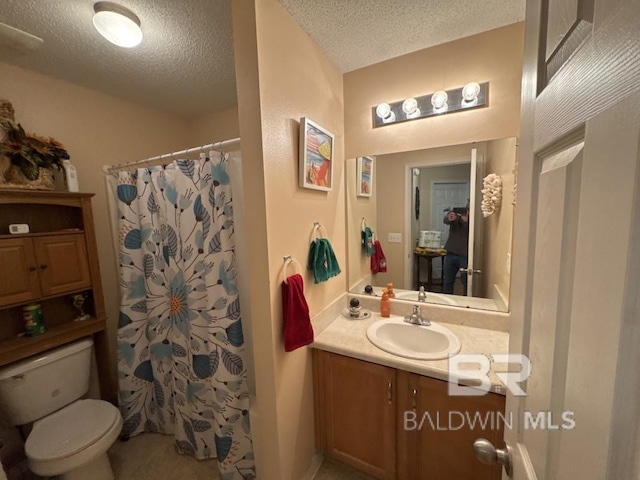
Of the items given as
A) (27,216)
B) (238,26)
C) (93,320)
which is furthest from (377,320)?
(27,216)

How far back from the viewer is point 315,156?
138 cm

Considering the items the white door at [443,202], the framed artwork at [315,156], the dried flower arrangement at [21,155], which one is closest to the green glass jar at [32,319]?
the dried flower arrangement at [21,155]

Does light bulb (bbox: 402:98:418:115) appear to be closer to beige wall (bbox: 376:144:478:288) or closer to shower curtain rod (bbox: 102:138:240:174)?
beige wall (bbox: 376:144:478:288)

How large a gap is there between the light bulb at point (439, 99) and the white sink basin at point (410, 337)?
4.26 ft

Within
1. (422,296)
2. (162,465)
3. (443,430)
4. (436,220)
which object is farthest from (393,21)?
(162,465)

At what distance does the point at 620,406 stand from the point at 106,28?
77.1 inches

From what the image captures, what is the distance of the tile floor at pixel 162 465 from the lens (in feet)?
4.88

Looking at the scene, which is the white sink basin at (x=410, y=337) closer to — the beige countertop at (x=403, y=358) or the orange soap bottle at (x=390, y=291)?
the beige countertop at (x=403, y=358)

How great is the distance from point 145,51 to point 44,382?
2024 mm

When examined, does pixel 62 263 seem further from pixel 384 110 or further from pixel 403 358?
pixel 384 110

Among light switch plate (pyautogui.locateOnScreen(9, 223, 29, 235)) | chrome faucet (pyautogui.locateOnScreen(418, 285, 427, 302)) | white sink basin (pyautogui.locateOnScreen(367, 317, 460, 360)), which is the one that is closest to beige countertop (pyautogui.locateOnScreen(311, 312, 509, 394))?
white sink basin (pyautogui.locateOnScreen(367, 317, 460, 360))

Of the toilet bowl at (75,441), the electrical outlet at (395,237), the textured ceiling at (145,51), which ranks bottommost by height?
the toilet bowl at (75,441)

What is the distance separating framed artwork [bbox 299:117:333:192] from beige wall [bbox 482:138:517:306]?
2.97 feet

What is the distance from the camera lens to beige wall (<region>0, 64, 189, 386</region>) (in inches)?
62.3
